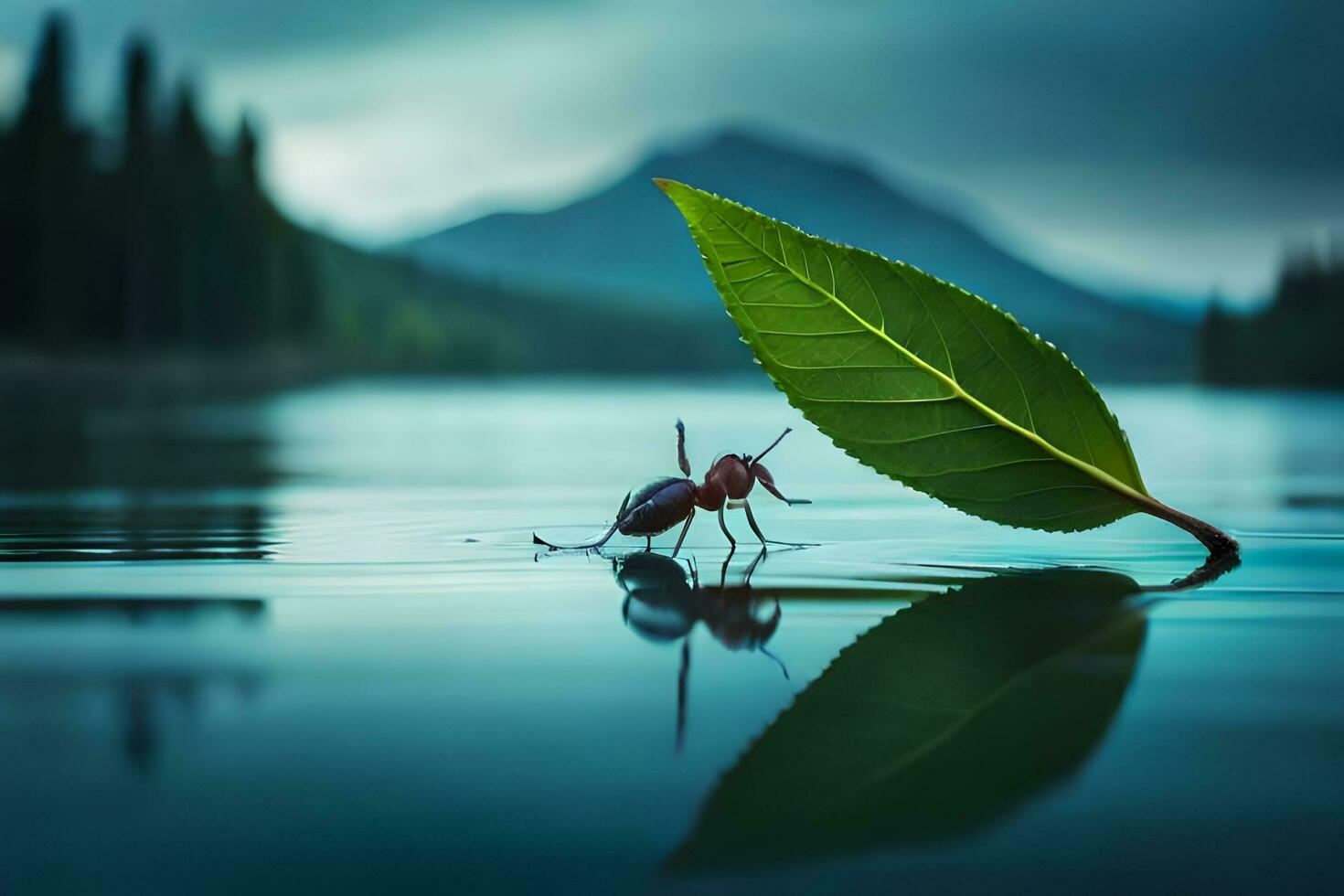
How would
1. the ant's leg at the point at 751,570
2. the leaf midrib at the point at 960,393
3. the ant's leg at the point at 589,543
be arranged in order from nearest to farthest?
1. the leaf midrib at the point at 960,393
2. the ant's leg at the point at 751,570
3. the ant's leg at the point at 589,543

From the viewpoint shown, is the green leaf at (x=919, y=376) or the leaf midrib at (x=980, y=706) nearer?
the leaf midrib at (x=980, y=706)

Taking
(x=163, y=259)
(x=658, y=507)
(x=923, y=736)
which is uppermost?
(x=163, y=259)

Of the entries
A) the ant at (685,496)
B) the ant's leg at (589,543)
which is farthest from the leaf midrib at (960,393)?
the ant's leg at (589,543)

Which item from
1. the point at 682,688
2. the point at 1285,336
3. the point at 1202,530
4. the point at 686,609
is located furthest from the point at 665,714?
the point at 1285,336

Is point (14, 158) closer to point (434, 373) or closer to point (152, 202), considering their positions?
point (152, 202)

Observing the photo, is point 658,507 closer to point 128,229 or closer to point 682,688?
point 682,688

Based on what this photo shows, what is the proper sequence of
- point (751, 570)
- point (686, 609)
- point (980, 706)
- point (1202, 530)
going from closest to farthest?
point (980, 706)
point (686, 609)
point (751, 570)
point (1202, 530)

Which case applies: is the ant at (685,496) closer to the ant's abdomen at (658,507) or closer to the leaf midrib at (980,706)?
the ant's abdomen at (658,507)
